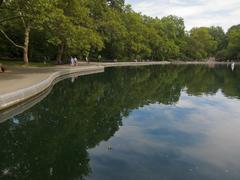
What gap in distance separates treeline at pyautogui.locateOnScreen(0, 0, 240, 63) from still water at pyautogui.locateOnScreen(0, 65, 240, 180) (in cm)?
1222

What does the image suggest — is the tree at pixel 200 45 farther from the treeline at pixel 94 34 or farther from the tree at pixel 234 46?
the tree at pixel 234 46

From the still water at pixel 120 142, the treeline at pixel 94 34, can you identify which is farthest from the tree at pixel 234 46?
the still water at pixel 120 142

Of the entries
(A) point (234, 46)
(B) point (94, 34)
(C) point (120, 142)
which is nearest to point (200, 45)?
(A) point (234, 46)

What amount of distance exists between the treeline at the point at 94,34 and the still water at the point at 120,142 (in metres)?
12.2

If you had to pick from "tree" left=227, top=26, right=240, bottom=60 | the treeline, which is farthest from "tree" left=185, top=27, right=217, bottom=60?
"tree" left=227, top=26, right=240, bottom=60

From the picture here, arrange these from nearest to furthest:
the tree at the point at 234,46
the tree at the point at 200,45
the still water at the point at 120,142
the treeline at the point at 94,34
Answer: the still water at the point at 120,142 → the treeline at the point at 94,34 → the tree at the point at 234,46 → the tree at the point at 200,45

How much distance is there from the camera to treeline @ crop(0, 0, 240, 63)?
34.9 metres

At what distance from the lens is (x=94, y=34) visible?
51969 millimetres

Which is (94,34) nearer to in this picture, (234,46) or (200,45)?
(234,46)

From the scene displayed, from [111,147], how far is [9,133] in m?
4.04

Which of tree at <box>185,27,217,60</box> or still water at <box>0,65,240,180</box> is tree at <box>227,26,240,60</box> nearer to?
tree at <box>185,27,217,60</box>

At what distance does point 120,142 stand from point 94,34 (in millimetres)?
40722

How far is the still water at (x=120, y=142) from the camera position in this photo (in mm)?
9594

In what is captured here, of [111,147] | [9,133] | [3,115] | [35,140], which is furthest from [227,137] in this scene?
[3,115]
